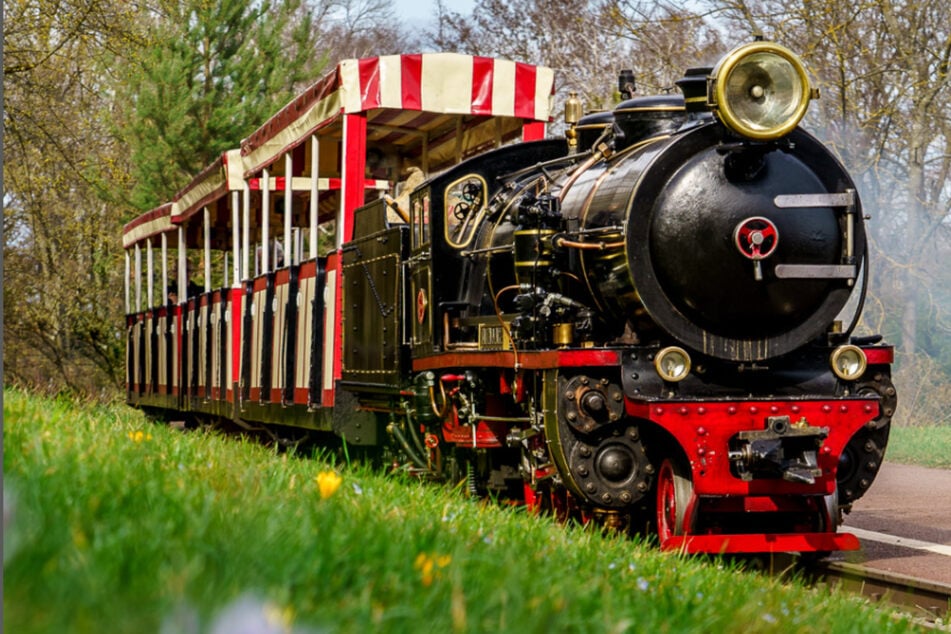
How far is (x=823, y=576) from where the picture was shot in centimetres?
780

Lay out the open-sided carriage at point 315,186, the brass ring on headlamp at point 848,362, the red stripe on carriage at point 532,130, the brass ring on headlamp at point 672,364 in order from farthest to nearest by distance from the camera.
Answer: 1. the red stripe on carriage at point 532,130
2. the open-sided carriage at point 315,186
3. the brass ring on headlamp at point 848,362
4. the brass ring on headlamp at point 672,364

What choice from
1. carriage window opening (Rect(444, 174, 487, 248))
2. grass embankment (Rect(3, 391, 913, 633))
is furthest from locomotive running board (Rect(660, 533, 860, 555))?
carriage window opening (Rect(444, 174, 487, 248))

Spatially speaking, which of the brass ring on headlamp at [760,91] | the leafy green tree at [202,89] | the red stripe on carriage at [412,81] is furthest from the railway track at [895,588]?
the leafy green tree at [202,89]

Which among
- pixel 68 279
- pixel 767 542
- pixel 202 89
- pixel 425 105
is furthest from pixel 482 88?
pixel 68 279

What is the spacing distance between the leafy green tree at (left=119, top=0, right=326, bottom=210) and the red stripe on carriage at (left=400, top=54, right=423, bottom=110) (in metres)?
17.2

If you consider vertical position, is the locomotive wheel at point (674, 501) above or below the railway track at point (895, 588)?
above

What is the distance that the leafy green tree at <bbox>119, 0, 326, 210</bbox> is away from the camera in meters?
27.7

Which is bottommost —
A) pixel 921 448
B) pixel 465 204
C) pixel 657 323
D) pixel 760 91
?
pixel 921 448

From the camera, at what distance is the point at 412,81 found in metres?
11.0

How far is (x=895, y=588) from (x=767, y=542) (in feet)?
2.54

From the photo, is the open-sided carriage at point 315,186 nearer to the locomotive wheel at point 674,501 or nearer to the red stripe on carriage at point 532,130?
the red stripe on carriage at point 532,130

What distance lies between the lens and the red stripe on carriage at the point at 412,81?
36.0ft

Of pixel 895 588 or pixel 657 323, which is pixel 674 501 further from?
pixel 895 588

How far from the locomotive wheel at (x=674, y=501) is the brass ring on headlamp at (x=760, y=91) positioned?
76.5 inches
